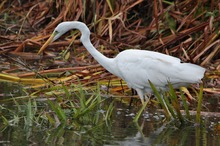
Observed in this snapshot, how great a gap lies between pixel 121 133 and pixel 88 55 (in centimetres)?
419

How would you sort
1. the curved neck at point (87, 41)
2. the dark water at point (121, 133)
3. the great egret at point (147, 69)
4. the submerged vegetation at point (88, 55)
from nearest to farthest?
1. the dark water at point (121, 133)
2. the submerged vegetation at point (88, 55)
3. the great egret at point (147, 69)
4. the curved neck at point (87, 41)

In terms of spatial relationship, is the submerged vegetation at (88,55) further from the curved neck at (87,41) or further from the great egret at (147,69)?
the curved neck at (87,41)

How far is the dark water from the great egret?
1.41ft

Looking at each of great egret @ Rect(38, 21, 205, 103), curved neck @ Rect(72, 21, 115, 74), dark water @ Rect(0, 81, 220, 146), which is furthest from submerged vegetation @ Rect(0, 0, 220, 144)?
curved neck @ Rect(72, 21, 115, 74)

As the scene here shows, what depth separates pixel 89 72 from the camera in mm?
9508

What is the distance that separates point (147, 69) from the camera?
25.9 feet

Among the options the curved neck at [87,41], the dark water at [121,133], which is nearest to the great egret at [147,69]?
the curved neck at [87,41]

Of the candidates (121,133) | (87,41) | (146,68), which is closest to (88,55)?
(87,41)

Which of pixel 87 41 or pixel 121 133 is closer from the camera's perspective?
pixel 121 133

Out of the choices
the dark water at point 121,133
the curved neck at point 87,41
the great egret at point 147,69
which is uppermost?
the curved neck at point 87,41

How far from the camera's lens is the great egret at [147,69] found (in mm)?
7692

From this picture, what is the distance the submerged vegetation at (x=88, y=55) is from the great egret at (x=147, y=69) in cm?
21

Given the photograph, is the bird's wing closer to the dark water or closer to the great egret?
the great egret

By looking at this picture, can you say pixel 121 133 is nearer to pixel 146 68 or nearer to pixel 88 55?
pixel 146 68
